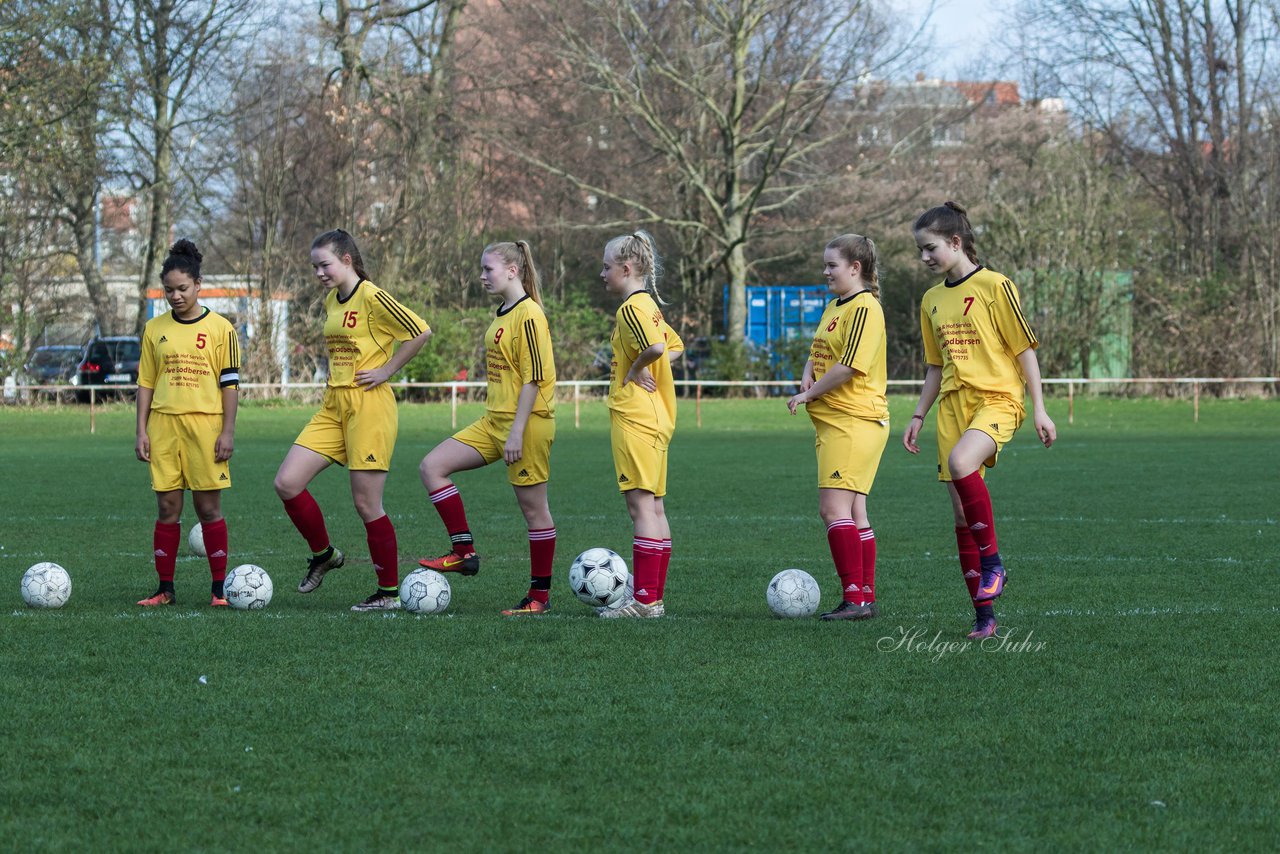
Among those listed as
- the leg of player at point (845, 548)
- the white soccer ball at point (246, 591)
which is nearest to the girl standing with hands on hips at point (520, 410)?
the white soccer ball at point (246, 591)

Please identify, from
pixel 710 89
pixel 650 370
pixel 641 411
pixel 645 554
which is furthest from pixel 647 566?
pixel 710 89

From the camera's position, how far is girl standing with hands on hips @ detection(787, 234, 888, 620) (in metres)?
6.83

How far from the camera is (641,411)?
22.5ft

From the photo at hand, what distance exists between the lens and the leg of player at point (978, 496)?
618 centimetres

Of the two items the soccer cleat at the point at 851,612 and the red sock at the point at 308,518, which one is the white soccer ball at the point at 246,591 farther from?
the soccer cleat at the point at 851,612

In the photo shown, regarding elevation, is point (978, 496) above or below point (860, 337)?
below

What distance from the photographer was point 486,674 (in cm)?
559

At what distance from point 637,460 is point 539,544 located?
0.79 meters

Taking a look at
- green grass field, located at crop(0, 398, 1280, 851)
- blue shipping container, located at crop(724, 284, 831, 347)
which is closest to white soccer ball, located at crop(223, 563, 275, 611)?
green grass field, located at crop(0, 398, 1280, 851)

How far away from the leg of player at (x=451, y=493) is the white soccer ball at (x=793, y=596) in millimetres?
1663

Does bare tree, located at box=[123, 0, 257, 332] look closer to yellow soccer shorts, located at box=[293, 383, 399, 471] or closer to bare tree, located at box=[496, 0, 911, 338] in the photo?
bare tree, located at box=[496, 0, 911, 338]

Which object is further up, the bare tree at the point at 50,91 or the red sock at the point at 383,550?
the bare tree at the point at 50,91

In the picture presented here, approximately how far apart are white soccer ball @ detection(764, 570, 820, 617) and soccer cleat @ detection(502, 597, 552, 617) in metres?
1.12

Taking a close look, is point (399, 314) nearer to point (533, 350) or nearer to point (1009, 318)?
point (533, 350)
